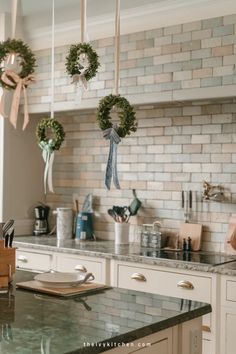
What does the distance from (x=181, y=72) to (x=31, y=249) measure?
181 centimetres

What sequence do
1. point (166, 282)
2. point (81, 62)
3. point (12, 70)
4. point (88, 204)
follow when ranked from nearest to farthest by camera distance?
point (12, 70), point (81, 62), point (166, 282), point (88, 204)

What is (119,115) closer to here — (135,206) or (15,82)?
(15,82)

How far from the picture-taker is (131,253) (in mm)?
3746

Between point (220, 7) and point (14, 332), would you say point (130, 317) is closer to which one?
point (14, 332)

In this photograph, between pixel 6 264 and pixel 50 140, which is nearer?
pixel 6 264

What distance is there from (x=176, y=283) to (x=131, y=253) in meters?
0.45

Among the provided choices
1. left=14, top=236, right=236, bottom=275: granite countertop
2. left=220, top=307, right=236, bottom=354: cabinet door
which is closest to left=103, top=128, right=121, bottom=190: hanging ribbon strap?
left=14, top=236, right=236, bottom=275: granite countertop

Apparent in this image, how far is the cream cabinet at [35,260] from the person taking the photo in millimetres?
4191

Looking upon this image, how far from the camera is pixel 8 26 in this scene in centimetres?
482

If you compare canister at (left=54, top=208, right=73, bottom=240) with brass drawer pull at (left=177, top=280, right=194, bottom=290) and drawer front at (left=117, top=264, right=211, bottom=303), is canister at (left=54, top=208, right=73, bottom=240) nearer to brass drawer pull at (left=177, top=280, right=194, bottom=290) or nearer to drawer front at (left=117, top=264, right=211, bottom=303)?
drawer front at (left=117, top=264, right=211, bottom=303)

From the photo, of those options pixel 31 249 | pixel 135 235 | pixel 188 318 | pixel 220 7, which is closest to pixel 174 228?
pixel 135 235

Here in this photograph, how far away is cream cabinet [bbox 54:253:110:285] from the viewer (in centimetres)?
380

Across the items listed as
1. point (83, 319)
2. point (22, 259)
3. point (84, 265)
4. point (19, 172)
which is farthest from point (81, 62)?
point (19, 172)

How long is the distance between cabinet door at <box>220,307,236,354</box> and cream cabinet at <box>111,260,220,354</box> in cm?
5
